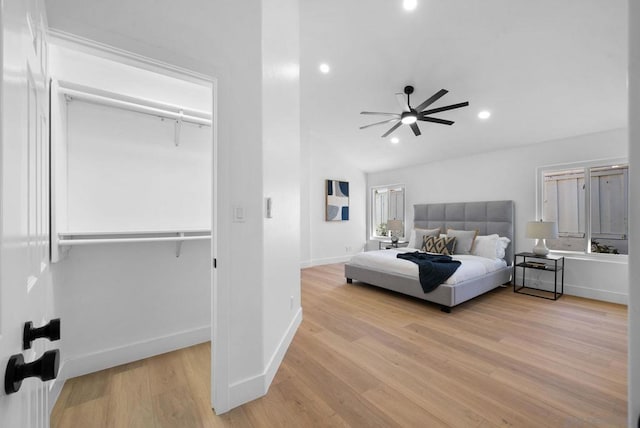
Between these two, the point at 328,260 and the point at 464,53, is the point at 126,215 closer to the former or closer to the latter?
the point at 464,53

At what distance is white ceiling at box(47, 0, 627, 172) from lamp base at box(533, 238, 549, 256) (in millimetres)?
1638

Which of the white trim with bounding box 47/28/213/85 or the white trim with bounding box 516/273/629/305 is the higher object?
the white trim with bounding box 47/28/213/85

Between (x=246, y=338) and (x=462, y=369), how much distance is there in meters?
1.73

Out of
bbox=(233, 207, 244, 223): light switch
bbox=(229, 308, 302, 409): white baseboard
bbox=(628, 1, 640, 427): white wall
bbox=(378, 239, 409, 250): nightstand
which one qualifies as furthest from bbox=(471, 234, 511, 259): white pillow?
bbox=(628, 1, 640, 427): white wall

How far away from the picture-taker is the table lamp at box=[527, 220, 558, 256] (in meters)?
3.87

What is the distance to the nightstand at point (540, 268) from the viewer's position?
3.94 m

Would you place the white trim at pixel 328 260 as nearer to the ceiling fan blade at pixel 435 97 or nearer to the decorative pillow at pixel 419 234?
the decorative pillow at pixel 419 234

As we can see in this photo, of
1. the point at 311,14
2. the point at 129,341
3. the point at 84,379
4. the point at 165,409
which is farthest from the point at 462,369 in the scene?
the point at 311,14

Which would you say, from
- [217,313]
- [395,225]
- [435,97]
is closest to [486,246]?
Answer: [395,225]

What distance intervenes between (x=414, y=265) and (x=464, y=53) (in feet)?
8.89

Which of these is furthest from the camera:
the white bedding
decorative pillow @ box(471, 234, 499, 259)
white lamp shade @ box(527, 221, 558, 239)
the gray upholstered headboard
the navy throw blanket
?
the gray upholstered headboard

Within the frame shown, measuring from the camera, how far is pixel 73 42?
1320 millimetres

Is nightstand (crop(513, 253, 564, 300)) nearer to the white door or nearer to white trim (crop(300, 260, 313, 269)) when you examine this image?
white trim (crop(300, 260, 313, 269))

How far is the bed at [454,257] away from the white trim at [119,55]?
11.1 feet
